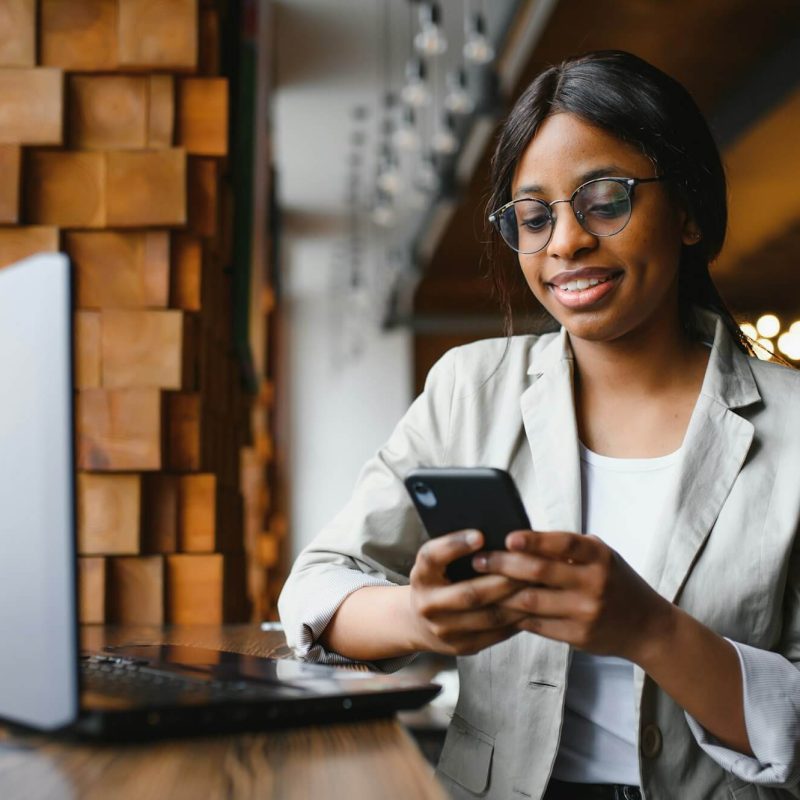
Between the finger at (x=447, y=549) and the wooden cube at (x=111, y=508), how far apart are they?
1.33 metres

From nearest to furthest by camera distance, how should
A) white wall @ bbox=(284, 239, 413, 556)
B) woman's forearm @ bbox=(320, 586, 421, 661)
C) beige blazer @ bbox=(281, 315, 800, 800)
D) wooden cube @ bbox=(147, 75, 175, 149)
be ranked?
woman's forearm @ bbox=(320, 586, 421, 661) → beige blazer @ bbox=(281, 315, 800, 800) → wooden cube @ bbox=(147, 75, 175, 149) → white wall @ bbox=(284, 239, 413, 556)

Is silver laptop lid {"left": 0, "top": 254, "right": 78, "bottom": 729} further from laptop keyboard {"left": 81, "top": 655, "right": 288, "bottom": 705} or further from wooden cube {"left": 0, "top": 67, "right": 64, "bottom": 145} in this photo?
wooden cube {"left": 0, "top": 67, "right": 64, "bottom": 145}

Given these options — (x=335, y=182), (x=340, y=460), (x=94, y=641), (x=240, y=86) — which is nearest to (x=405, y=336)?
(x=340, y=460)

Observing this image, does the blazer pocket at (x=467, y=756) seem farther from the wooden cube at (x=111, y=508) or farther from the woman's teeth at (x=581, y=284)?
the wooden cube at (x=111, y=508)

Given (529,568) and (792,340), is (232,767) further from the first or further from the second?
(792,340)

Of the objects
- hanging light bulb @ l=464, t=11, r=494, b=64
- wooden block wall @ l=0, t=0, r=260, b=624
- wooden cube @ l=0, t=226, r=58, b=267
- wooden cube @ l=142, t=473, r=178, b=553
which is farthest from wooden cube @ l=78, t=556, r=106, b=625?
hanging light bulb @ l=464, t=11, r=494, b=64

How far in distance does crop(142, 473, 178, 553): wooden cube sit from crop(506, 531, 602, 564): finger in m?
1.46

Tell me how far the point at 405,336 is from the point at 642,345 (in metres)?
12.1

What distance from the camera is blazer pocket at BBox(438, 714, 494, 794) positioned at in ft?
4.09

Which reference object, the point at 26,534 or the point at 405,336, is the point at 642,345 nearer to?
the point at 26,534

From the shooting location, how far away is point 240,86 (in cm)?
286

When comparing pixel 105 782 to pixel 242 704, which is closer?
pixel 105 782

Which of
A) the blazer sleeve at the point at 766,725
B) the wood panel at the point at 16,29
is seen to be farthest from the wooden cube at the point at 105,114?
the blazer sleeve at the point at 766,725

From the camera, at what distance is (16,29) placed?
6.85ft
